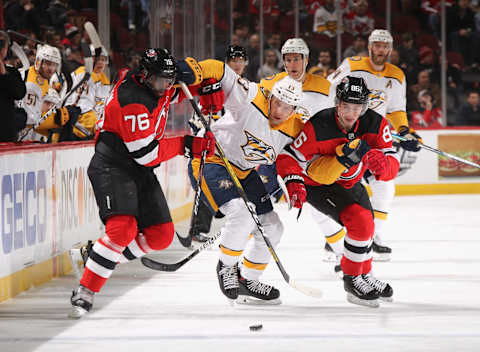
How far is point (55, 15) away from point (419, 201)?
4.71 metres

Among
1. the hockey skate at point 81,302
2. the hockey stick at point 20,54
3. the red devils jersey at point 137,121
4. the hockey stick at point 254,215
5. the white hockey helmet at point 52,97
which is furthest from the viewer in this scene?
the white hockey helmet at point 52,97

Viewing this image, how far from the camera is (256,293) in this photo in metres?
3.77

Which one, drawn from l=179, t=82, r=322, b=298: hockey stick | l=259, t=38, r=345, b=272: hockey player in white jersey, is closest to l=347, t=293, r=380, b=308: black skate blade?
l=179, t=82, r=322, b=298: hockey stick

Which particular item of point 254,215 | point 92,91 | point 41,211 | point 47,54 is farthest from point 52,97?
point 254,215

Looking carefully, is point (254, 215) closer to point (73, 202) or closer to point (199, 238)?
point (73, 202)

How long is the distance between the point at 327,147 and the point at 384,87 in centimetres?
203

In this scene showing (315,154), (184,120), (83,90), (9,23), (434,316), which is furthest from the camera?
(9,23)

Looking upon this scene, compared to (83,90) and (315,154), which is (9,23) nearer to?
(83,90)

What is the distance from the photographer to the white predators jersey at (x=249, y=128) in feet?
12.1

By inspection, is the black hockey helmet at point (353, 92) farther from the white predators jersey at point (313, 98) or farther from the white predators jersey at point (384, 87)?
the white predators jersey at point (384, 87)

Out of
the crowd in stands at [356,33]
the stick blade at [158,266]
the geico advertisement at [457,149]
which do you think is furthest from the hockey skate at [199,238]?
the geico advertisement at [457,149]

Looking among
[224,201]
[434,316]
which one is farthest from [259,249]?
[434,316]

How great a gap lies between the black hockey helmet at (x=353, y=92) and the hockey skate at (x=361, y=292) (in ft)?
2.69

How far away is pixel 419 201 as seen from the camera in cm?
875
